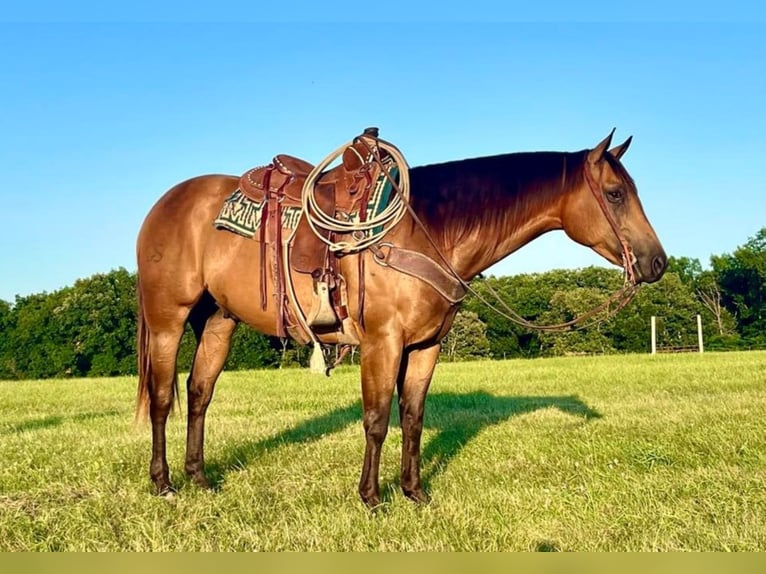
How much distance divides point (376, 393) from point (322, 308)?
728mm

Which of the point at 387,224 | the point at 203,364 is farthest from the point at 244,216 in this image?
the point at 203,364

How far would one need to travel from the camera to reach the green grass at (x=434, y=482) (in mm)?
3551

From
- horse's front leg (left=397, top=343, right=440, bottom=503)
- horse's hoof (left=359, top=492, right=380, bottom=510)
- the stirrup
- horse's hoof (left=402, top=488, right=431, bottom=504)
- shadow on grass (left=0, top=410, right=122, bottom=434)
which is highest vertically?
the stirrup

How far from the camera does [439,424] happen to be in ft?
27.4

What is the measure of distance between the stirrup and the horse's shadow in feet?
4.83

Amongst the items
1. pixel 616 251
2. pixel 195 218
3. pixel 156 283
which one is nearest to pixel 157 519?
pixel 156 283

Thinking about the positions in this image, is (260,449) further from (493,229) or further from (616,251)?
(616,251)

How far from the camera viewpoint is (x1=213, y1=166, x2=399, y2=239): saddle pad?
4434 millimetres

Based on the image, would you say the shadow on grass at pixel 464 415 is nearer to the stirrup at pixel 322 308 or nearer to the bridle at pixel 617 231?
the stirrup at pixel 322 308

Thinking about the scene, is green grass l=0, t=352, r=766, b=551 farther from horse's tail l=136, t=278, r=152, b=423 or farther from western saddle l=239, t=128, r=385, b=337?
western saddle l=239, t=128, r=385, b=337

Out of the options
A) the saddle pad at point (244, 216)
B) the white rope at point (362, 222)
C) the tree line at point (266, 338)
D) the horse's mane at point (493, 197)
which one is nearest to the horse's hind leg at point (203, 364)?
the saddle pad at point (244, 216)

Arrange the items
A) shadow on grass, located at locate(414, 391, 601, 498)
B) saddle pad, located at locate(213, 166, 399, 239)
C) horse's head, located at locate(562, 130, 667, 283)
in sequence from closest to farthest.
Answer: horse's head, located at locate(562, 130, 667, 283), saddle pad, located at locate(213, 166, 399, 239), shadow on grass, located at locate(414, 391, 601, 498)

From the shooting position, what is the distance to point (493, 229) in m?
4.52

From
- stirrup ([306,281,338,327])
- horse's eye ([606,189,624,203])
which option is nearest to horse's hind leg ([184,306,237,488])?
stirrup ([306,281,338,327])
